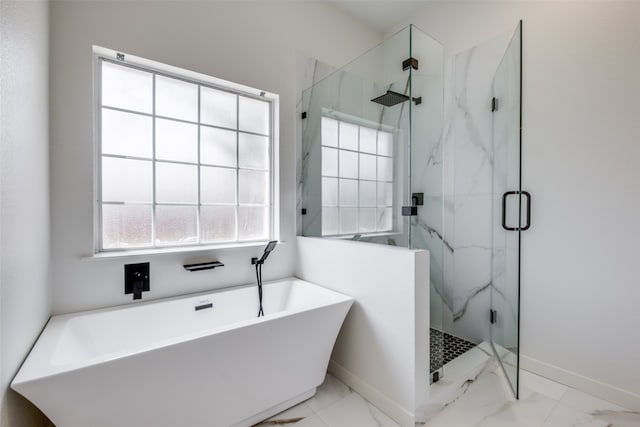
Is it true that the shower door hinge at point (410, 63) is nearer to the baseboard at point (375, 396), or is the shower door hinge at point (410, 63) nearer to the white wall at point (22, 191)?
the white wall at point (22, 191)

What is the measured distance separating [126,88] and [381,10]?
7.43ft

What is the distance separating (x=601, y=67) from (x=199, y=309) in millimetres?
2871

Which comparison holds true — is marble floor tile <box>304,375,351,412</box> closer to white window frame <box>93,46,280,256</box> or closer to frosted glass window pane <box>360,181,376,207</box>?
white window frame <box>93,46,280,256</box>

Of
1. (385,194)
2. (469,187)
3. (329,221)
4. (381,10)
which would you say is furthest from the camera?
(381,10)

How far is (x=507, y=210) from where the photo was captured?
2.04 metres

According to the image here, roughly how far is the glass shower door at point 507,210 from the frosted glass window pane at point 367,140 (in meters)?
0.89

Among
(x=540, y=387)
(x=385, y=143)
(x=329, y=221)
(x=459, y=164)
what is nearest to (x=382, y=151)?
(x=385, y=143)

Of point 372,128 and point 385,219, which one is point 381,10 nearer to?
point 372,128

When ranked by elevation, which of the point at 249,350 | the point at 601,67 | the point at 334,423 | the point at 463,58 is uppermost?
the point at 463,58

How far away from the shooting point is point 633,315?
5.21ft

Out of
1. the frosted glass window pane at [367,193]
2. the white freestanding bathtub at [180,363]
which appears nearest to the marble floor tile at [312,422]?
the white freestanding bathtub at [180,363]

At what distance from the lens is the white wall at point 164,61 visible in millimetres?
1500

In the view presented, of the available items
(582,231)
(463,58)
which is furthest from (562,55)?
(582,231)

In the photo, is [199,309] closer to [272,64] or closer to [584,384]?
[272,64]
